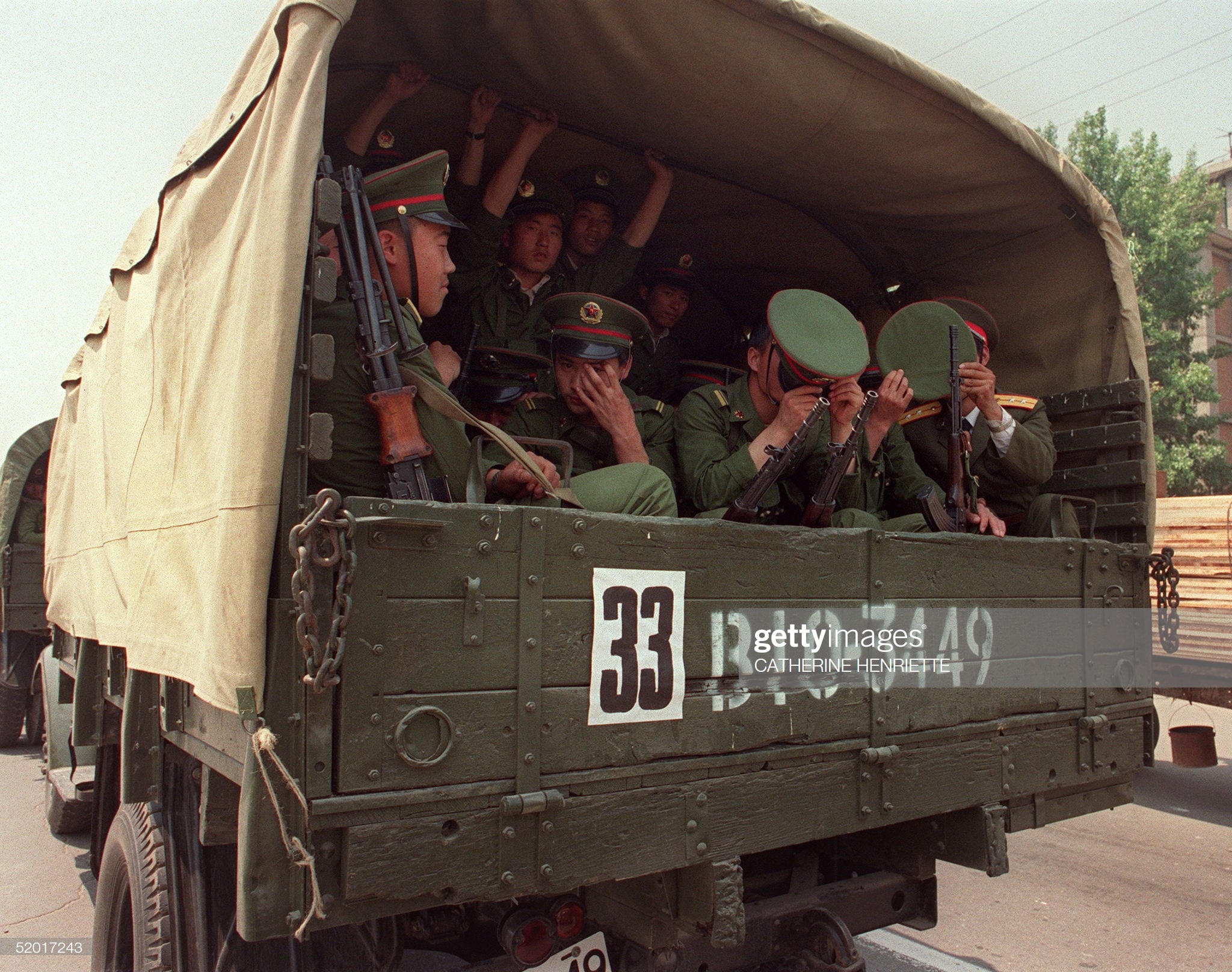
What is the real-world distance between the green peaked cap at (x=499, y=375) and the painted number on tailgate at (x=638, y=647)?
164 centimetres

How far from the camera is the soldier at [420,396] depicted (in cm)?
237

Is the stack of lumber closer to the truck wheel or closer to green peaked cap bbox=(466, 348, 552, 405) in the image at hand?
green peaked cap bbox=(466, 348, 552, 405)

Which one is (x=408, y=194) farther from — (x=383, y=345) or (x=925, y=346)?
(x=925, y=346)

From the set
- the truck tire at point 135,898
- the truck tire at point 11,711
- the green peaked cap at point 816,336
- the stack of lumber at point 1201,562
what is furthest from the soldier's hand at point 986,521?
the truck tire at point 11,711

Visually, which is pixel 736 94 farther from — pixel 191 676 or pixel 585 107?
pixel 191 676

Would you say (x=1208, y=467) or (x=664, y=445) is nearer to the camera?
(x=664, y=445)

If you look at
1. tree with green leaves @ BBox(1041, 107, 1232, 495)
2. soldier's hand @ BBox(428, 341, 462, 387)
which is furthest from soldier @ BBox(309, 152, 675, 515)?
tree with green leaves @ BBox(1041, 107, 1232, 495)

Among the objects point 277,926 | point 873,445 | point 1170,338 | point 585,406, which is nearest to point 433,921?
point 277,926

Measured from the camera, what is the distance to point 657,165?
12.8ft

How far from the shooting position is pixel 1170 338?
61.8 ft

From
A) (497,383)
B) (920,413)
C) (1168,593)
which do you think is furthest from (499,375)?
(1168,593)

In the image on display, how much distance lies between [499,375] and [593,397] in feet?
1.85

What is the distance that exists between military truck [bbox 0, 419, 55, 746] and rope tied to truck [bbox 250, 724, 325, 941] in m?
7.67

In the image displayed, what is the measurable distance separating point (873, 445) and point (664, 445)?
802 millimetres
